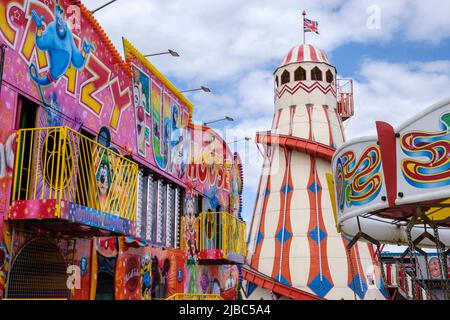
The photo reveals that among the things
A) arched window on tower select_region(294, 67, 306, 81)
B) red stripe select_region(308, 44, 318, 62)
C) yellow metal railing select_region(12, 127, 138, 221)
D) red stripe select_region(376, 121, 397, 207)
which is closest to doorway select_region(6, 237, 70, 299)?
yellow metal railing select_region(12, 127, 138, 221)

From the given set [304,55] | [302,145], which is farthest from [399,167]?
[304,55]

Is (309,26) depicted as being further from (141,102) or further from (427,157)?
(427,157)

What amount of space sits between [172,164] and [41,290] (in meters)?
6.27

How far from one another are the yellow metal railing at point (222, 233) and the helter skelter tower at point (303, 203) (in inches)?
329

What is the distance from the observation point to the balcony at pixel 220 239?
16.6m

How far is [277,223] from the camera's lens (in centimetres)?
2784

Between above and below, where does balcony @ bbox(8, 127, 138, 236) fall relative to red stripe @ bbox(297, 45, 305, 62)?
below

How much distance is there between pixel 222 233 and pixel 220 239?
7.6 inches

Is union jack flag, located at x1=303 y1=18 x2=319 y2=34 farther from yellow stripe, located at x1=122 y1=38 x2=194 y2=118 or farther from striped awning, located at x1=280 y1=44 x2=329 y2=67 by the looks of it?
yellow stripe, located at x1=122 y1=38 x2=194 y2=118

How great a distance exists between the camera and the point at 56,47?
10227 mm

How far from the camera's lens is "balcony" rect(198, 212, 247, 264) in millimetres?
16562

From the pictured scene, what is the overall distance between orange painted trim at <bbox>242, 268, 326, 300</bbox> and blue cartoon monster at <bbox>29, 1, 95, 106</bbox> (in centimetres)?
1750

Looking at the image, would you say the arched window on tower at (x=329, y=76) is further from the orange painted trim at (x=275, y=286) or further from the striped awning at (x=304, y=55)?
the orange painted trim at (x=275, y=286)
